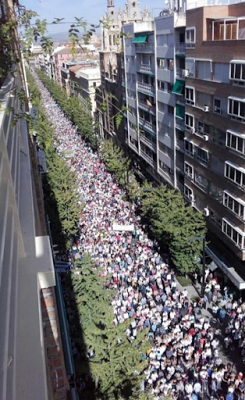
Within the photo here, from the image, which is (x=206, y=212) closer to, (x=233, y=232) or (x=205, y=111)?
(x=233, y=232)

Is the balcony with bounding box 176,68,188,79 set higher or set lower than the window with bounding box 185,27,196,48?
lower

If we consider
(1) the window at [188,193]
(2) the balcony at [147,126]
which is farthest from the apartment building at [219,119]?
(2) the balcony at [147,126]

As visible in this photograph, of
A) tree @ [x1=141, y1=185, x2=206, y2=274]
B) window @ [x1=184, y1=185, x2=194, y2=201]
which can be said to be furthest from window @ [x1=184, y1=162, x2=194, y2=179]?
tree @ [x1=141, y1=185, x2=206, y2=274]

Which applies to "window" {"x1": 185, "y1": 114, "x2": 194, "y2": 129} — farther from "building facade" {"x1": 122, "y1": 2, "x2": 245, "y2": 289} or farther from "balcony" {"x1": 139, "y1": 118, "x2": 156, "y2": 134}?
"balcony" {"x1": 139, "y1": 118, "x2": 156, "y2": 134}

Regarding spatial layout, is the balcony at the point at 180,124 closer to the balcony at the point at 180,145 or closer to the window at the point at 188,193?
the balcony at the point at 180,145

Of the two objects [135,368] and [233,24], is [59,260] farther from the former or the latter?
[233,24]

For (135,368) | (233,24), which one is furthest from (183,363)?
(233,24)

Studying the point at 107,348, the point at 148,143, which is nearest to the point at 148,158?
the point at 148,143
